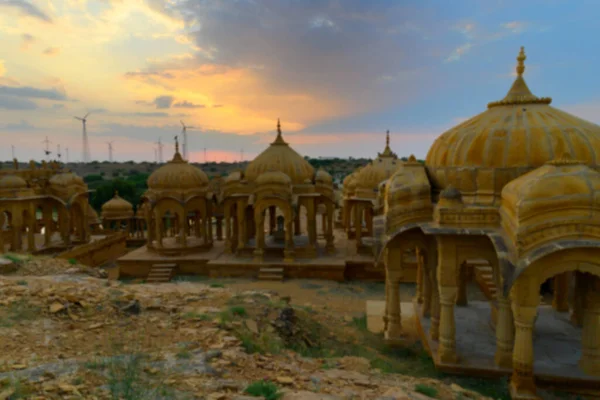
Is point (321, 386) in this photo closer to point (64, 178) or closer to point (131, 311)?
point (131, 311)

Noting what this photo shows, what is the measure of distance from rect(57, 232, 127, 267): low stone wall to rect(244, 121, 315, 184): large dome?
33.6ft

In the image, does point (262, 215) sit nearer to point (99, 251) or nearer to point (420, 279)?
point (420, 279)

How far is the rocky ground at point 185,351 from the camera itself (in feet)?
20.1

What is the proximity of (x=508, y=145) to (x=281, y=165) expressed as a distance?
1323 cm

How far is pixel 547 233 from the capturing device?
8.16 metres

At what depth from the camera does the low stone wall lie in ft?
76.0

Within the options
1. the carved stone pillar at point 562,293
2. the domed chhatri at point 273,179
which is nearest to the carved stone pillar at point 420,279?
the carved stone pillar at point 562,293

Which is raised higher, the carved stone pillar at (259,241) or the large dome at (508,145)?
the large dome at (508,145)

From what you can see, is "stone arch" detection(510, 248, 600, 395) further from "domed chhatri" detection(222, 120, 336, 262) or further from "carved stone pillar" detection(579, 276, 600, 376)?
"domed chhatri" detection(222, 120, 336, 262)

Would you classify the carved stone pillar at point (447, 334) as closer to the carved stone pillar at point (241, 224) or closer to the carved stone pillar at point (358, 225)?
the carved stone pillar at point (358, 225)

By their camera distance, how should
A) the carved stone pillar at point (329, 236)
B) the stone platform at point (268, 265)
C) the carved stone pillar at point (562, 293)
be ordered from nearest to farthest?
the carved stone pillar at point (562, 293) → the stone platform at point (268, 265) → the carved stone pillar at point (329, 236)

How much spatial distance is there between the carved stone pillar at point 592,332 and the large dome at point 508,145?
282cm

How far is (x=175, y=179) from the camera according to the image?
22.4m

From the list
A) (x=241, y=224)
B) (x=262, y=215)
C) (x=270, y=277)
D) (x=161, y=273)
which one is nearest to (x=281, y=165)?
(x=262, y=215)
